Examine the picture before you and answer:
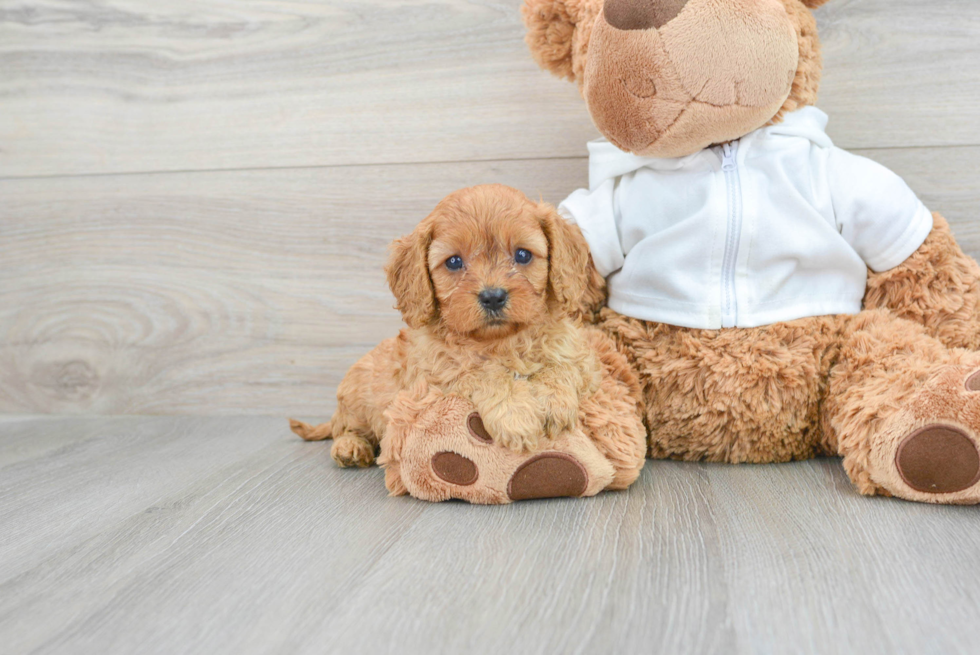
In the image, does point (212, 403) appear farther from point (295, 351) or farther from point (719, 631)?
point (719, 631)

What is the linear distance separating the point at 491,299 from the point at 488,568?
1.20 feet

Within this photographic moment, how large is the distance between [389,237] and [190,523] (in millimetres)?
815

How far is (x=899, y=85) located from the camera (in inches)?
61.0

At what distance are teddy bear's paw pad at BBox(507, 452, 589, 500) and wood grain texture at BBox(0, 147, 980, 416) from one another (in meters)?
0.73

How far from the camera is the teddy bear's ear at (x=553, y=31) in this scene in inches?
51.9

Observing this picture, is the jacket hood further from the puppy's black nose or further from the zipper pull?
the puppy's black nose

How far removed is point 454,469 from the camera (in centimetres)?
115

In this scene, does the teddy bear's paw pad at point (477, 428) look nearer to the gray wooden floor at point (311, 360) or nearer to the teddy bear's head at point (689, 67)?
the gray wooden floor at point (311, 360)

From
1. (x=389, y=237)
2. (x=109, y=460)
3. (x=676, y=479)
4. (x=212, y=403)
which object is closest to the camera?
(x=676, y=479)

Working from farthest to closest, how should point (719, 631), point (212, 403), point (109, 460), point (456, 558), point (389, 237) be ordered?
point (212, 403), point (389, 237), point (109, 460), point (456, 558), point (719, 631)

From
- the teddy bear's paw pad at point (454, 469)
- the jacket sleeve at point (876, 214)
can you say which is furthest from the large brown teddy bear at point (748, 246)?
the teddy bear's paw pad at point (454, 469)

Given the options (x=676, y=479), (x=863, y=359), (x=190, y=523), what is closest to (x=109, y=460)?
(x=190, y=523)

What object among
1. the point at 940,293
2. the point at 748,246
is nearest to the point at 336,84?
the point at 748,246

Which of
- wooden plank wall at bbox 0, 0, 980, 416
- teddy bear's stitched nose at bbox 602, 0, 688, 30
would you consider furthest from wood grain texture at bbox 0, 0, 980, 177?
teddy bear's stitched nose at bbox 602, 0, 688, 30
